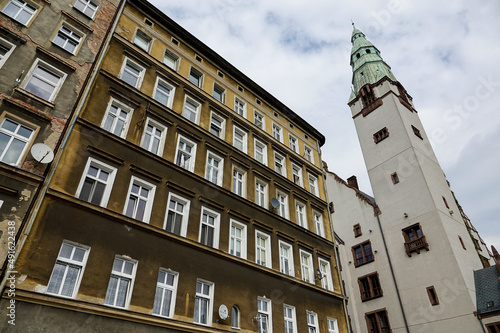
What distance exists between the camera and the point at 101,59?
50.2ft


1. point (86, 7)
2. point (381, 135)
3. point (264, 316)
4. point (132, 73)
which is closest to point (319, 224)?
point (264, 316)

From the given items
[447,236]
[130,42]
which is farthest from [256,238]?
[447,236]

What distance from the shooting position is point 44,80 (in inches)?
516

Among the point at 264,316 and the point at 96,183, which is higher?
the point at 96,183

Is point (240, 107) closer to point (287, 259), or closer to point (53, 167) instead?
point (287, 259)

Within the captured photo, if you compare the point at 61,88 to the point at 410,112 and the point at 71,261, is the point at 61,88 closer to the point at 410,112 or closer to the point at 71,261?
the point at 71,261

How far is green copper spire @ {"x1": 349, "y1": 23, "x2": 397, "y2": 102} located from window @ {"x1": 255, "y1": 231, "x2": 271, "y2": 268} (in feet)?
108

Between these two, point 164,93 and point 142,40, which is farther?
point 142,40

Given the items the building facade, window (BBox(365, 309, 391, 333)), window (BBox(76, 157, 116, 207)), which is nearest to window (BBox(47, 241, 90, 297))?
the building facade

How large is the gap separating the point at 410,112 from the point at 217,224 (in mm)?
33108

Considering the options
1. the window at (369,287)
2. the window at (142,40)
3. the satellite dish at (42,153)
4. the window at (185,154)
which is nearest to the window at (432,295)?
the window at (369,287)

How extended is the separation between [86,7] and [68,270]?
13432 millimetres

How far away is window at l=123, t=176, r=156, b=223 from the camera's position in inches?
502

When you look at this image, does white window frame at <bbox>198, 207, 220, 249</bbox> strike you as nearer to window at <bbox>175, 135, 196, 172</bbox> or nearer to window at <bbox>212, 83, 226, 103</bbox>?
window at <bbox>175, 135, 196, 172</bbox>
